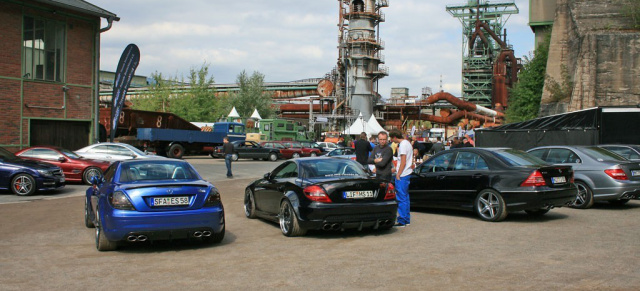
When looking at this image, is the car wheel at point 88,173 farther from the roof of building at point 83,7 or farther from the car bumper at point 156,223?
the car bumper at point 156,223

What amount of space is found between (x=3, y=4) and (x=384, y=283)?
21511 millimetres

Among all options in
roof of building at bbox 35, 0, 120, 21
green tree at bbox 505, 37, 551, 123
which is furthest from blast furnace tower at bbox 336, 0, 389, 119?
roof of building at bbox 35, 0, 120, 21

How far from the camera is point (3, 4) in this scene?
21.3 m

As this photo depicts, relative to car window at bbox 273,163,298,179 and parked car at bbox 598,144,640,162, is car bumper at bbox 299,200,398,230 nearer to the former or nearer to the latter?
car window at bbox 273,163,298,179

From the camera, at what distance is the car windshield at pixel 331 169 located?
29.5 ft

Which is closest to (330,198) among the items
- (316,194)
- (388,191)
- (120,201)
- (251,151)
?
(316,194)

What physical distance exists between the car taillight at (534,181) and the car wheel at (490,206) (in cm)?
51

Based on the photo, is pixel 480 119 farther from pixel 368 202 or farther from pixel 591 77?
pixel 368 202

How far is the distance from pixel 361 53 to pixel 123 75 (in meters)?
47.1

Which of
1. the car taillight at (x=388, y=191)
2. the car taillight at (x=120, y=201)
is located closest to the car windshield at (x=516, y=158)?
the car taillight at (x=388, y=191)

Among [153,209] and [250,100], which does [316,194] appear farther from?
[250,100]

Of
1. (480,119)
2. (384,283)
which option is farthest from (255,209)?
(480,119)

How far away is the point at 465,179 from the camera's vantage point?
10562mm

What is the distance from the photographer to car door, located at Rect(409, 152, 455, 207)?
11062mm
